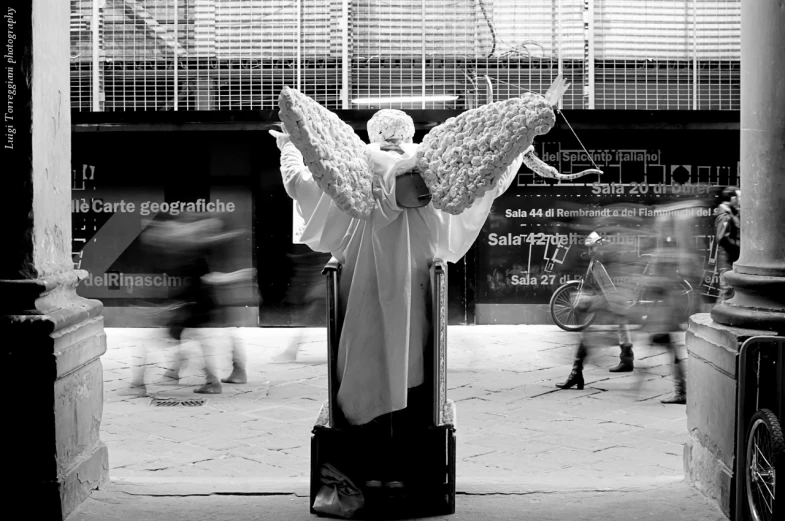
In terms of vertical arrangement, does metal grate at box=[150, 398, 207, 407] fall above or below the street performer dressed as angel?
below

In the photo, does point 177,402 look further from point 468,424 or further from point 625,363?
point 625,363

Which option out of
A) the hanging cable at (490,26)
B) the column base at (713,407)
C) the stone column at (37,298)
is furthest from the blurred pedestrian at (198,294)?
the hanging cable at (490,26)

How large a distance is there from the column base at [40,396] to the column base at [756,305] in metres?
3.13

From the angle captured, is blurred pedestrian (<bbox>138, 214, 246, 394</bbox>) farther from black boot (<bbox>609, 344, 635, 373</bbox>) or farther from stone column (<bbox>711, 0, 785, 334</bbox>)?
stone column (<bbox>711, 0, 785, 334</bbox>)

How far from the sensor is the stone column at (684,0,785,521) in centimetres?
427

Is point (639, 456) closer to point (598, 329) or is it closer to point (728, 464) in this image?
point (728, 464)

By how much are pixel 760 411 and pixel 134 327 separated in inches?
383

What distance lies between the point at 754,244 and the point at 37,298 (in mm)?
3396

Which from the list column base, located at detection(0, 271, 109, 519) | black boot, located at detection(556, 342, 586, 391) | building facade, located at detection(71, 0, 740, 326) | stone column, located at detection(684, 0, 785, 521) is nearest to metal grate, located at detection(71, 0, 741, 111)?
building facade, located at detection(71, 0, 740, 326)

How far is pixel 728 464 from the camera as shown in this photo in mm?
4312

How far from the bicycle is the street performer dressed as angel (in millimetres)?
4014

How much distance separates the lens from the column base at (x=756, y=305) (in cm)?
423

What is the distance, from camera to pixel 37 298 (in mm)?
4230

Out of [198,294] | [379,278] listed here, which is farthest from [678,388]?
[379,278]
